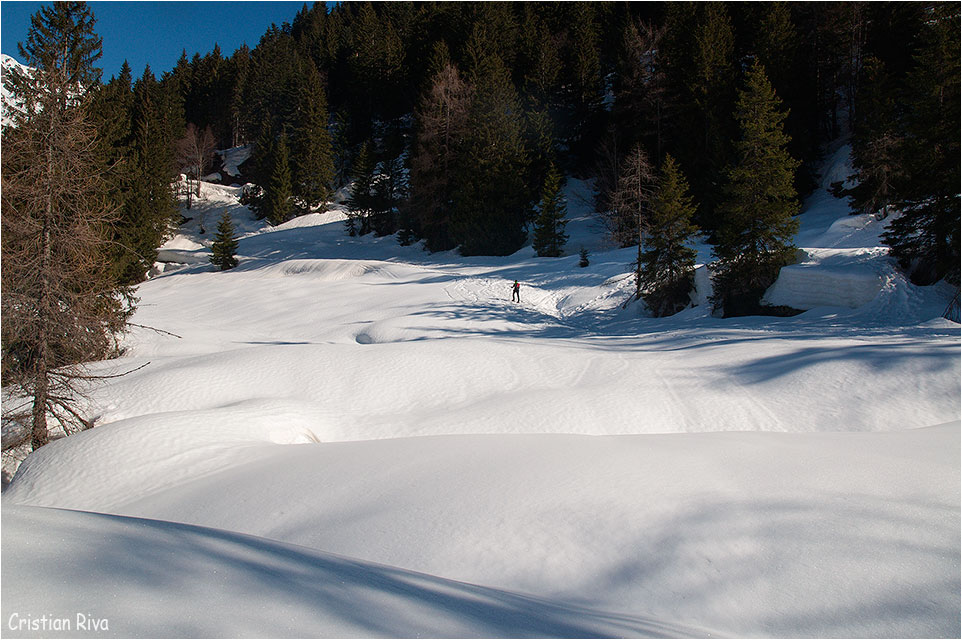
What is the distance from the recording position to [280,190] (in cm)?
5084

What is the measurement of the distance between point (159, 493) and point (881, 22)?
51.1m

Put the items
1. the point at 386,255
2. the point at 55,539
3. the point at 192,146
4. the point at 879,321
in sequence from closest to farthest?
the point at 55,539 → the point at 879,321 → the point at 386,255 → the point at 192,146

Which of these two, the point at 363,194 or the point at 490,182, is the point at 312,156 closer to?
the point at 363,194

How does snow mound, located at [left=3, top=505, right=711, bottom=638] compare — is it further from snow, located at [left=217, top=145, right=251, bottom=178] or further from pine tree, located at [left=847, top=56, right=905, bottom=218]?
snow, located at [left=217, top=145, right=251, bottom=178]

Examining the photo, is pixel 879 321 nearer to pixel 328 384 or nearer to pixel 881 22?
pixel 328 384

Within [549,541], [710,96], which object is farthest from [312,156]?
[549,541]

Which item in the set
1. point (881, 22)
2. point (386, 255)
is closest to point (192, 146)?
point (386, 255)

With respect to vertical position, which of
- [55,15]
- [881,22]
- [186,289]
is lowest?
[186,289]

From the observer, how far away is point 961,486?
4656 mm

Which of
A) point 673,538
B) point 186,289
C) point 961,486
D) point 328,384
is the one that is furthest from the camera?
point 186,289

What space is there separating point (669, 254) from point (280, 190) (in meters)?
42.7

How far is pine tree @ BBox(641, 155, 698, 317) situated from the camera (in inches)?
830

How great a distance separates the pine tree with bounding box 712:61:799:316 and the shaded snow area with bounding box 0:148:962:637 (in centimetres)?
383

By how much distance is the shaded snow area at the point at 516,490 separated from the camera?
253 cm
